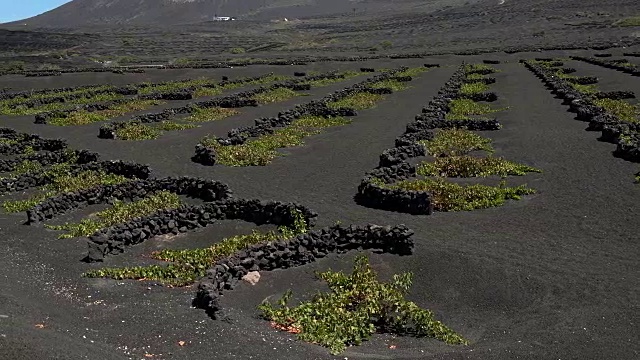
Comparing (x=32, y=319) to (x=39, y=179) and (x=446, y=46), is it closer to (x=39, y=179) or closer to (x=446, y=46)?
(x=39, y=179)

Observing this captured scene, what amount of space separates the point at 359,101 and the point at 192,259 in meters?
30.2

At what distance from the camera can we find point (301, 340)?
35.8 ft

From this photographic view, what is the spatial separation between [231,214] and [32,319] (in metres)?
7.91

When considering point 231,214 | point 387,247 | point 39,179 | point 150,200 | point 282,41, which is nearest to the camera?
point 387,247

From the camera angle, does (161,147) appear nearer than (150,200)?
No

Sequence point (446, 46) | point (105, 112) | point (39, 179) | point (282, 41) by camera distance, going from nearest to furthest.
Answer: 1. point (39, 179)
2. point (105, 112)
3. point (446, 46)
4. point (282, 41)

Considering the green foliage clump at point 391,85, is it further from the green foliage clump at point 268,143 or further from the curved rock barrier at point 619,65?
the curved rock barrier at point 619,65

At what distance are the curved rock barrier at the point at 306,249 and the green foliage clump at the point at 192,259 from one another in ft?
2.30

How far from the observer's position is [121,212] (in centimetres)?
1912

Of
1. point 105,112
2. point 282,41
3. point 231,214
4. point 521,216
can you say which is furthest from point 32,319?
point 282,41

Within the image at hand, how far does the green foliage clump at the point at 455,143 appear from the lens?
→ 26611 mm

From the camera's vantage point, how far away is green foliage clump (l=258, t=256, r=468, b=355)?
11.1m

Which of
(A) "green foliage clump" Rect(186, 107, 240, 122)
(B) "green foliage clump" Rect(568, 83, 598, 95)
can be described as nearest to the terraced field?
(A) "green foliage clump" Rect(186, 107, 240, 122)

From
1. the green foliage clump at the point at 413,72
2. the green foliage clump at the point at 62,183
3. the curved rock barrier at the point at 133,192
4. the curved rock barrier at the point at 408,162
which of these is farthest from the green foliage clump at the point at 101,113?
the green foliage clump at the point at 413,72
